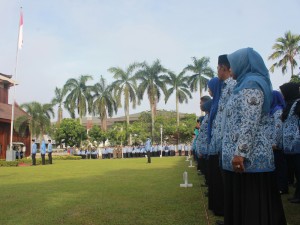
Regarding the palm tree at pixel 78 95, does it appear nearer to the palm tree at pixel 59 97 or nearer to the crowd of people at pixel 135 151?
the palm tree at pixel 59 97

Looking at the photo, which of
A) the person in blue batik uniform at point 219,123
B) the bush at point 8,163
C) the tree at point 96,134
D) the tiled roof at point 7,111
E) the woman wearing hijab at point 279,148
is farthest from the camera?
the tree at point 96,134

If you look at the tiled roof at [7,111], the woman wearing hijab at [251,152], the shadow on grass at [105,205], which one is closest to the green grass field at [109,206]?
the shadow on grass at [105,205]

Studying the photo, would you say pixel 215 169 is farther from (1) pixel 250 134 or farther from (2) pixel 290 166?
(2) pixel 290 166

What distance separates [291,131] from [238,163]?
9.28 feet

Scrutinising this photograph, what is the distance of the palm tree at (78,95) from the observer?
47188 mm

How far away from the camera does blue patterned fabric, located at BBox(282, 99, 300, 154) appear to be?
5.57 meters

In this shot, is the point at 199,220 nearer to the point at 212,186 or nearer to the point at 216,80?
the point at 212,186

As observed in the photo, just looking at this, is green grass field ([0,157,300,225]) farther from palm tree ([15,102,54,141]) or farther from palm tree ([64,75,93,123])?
palm tree ([64,75,93,123])

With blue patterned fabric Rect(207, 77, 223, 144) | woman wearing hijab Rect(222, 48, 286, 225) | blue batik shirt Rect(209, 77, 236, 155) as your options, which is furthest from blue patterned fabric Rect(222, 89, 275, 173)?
blue patterned fabric Rect(207, 77, 223, 144)

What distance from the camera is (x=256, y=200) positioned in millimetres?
3229

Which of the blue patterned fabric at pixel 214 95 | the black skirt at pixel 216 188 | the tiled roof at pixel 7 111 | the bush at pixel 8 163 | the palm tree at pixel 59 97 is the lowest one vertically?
the bush at pixel 8 163

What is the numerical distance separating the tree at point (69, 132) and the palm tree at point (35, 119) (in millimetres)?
3158

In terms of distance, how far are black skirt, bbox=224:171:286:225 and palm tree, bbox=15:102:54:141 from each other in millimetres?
35522

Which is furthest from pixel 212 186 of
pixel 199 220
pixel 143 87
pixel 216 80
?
pixel 143 87
